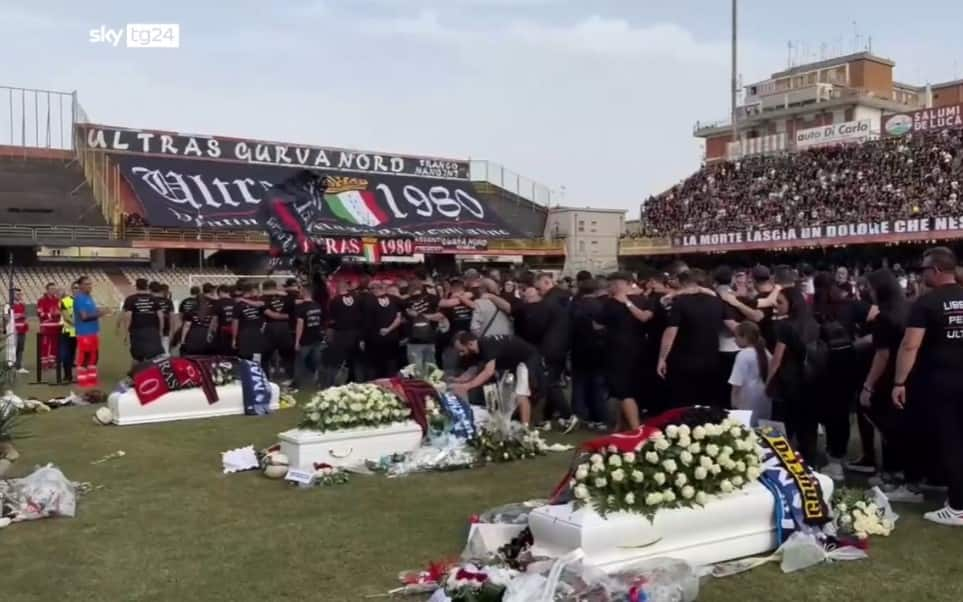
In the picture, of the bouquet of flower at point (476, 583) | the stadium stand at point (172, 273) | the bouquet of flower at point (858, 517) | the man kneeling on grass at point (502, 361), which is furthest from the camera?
the stadium stand at point (172, 273)

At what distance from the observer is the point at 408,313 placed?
12.9 m

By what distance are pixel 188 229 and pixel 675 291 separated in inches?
1458

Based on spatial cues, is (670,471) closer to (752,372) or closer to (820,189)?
(752,372)

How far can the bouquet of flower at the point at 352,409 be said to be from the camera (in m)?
8.20

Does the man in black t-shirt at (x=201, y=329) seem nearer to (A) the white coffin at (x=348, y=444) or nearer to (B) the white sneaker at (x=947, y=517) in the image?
(A) the white coffin at (x=348, y=444)

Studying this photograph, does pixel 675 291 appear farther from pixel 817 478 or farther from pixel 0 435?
pixel 0 435

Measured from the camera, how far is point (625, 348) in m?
9.04

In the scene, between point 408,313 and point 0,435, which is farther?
point 408,313

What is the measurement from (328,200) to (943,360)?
4378 centimetres

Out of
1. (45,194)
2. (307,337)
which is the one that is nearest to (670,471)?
(307,337)

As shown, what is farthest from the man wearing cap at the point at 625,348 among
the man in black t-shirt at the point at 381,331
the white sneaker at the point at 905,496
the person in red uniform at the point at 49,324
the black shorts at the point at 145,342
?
the person in red uniform at the point at 49,324

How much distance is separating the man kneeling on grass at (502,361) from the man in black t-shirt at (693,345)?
1.50 m

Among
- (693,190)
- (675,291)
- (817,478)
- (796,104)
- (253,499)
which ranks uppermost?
(796,104)

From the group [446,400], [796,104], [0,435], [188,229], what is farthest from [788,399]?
[796,104]
